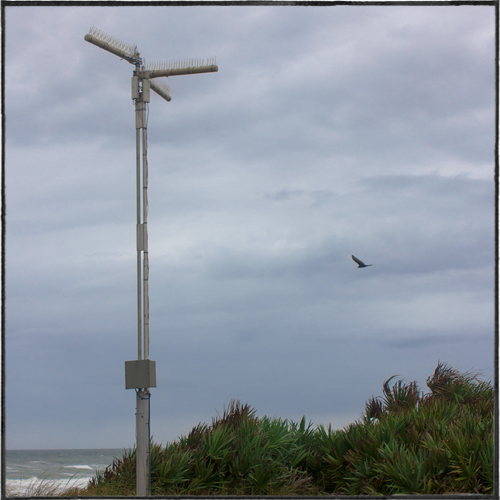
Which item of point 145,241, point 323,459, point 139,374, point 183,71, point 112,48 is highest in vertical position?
point 112,48

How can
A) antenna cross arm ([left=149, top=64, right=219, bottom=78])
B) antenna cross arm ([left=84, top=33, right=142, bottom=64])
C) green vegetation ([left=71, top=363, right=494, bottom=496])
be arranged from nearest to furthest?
green vegetation ([left=71, top=363, right=494, bottom=496]) → antenna cross arm ([left=84, top=33, right=142, bottom=64]) → antenna cross arm ([left=149, top=64, right=219, bottom=78])

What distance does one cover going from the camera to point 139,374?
10.3m

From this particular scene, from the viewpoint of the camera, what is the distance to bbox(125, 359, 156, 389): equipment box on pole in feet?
33.7

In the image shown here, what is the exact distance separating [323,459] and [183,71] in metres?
8.48

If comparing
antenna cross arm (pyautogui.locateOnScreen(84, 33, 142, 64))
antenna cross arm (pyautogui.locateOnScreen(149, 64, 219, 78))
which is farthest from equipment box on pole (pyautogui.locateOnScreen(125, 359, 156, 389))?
antenna cross arm (pyautogui.locateOnScreen(84, 33, 142, 64))

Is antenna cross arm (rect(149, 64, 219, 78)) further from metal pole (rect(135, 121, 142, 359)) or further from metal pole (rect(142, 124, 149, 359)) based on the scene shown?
metal pole (rect(142, 124, 149, 359))

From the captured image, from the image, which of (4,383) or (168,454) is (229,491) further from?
(4,383)

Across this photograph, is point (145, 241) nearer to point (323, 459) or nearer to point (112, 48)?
point (112, 48)

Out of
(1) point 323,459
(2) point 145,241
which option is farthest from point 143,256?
(1) point 323,459

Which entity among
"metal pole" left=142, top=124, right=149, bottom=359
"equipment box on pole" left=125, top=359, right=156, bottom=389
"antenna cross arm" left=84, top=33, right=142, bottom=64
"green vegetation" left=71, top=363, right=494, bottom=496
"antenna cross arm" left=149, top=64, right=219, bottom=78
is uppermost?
"antenna cross arm" left=84, top=33, right=142, bottom=64

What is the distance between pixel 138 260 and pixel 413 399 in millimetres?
9046

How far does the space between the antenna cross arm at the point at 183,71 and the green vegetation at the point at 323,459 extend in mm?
7392

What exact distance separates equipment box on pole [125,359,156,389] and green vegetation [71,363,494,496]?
1.99 metres

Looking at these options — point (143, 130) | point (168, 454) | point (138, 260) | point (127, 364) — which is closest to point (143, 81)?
point (143, 130)
